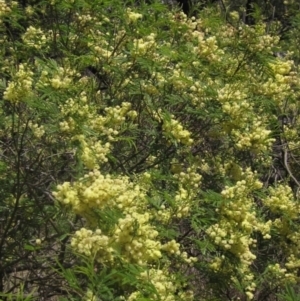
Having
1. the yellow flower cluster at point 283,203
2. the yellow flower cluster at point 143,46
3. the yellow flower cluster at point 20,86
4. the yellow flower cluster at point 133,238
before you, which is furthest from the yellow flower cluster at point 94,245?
the yellow flower cluster at point 283,203

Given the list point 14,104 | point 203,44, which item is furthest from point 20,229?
point 203,44

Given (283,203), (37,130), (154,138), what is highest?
(37,130)

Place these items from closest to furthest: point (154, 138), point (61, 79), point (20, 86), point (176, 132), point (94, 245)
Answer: point (94, 245), point (20, 86), point (61, 79), point (176, 132), point (154, 138)

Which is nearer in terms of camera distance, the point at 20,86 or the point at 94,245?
the point at 94,245

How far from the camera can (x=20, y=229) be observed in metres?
4.32

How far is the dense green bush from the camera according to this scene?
351 cm

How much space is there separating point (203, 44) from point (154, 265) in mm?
1844

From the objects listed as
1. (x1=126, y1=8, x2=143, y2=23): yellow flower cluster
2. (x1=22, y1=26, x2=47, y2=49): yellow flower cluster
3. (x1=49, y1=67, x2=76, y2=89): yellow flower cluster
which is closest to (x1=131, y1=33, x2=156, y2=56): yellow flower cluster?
(x1=126, y1=8, x2=143, y2=23): yellow flower cluster

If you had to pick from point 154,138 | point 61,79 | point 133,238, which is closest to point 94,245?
point 133,238

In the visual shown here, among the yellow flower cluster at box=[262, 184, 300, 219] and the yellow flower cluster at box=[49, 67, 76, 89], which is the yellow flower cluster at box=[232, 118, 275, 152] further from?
the yellow flower cluster at box=[49, 67, 76, 89]

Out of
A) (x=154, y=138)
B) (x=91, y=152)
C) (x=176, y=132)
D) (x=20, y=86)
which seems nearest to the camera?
(x=91, y=152)

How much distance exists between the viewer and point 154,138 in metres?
4.34

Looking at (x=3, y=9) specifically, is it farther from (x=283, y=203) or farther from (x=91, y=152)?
(x=283, y=203)

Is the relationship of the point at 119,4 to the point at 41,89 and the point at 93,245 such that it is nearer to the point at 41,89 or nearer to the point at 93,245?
the point at 41,89
